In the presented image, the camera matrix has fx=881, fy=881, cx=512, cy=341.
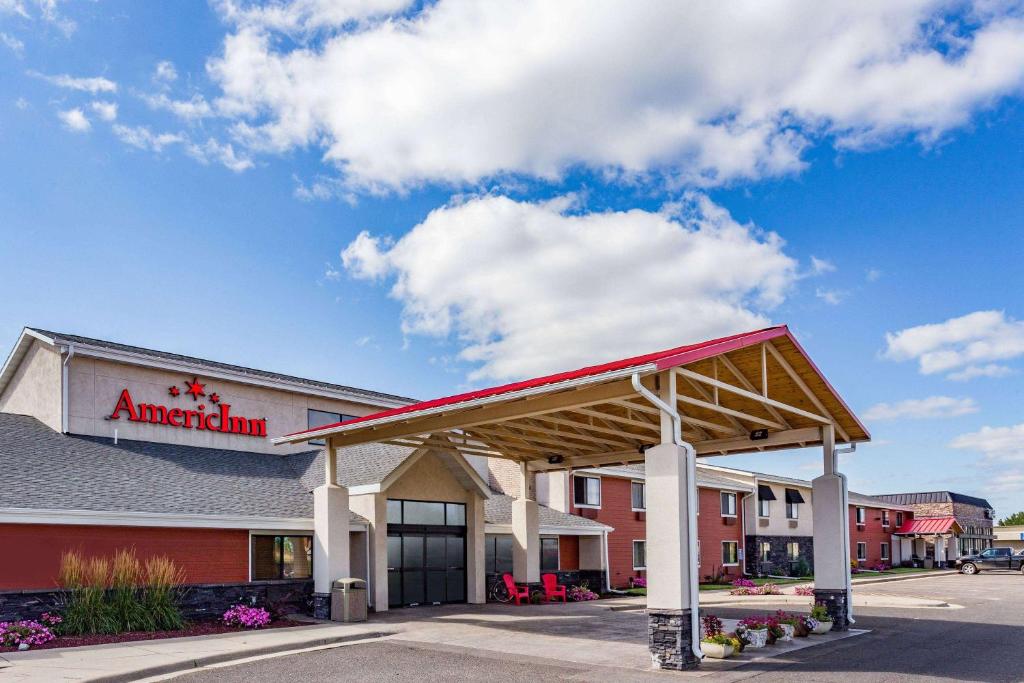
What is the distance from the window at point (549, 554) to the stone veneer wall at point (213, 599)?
33.3 ft

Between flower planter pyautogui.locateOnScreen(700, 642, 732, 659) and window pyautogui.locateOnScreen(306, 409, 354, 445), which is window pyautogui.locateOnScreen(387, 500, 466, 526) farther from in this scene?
flower planter pyautogui.locateOnScreen(700, 642, 732, 659)

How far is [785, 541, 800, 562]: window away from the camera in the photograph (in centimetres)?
4528

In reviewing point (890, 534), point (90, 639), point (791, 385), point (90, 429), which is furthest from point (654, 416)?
point (890, 534)

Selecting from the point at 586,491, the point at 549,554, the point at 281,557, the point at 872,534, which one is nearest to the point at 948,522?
the point at 872,534

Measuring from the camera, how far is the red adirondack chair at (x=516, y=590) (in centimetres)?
2495

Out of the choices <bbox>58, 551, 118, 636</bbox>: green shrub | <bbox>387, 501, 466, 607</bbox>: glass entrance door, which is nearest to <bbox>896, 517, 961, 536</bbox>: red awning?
<bbox>387, 501, 466, 607</bbox>: glass entrance door

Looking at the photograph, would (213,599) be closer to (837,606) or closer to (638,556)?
(837,606)

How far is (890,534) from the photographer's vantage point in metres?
58.0

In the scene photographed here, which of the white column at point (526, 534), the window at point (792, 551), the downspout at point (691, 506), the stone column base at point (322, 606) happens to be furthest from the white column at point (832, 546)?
the window at point (792, 551)

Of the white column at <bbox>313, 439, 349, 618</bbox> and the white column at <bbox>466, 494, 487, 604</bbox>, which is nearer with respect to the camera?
the white column at <bbox>313, 439, 349, 618</bbox>

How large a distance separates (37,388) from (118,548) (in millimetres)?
7532

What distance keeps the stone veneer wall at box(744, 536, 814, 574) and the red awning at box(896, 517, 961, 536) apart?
1463 cm

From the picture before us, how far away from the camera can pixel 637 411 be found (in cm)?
1891

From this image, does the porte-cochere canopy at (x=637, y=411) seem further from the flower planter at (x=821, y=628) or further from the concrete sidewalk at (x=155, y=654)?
the concrete sidewalk at (x=155, y=654)
